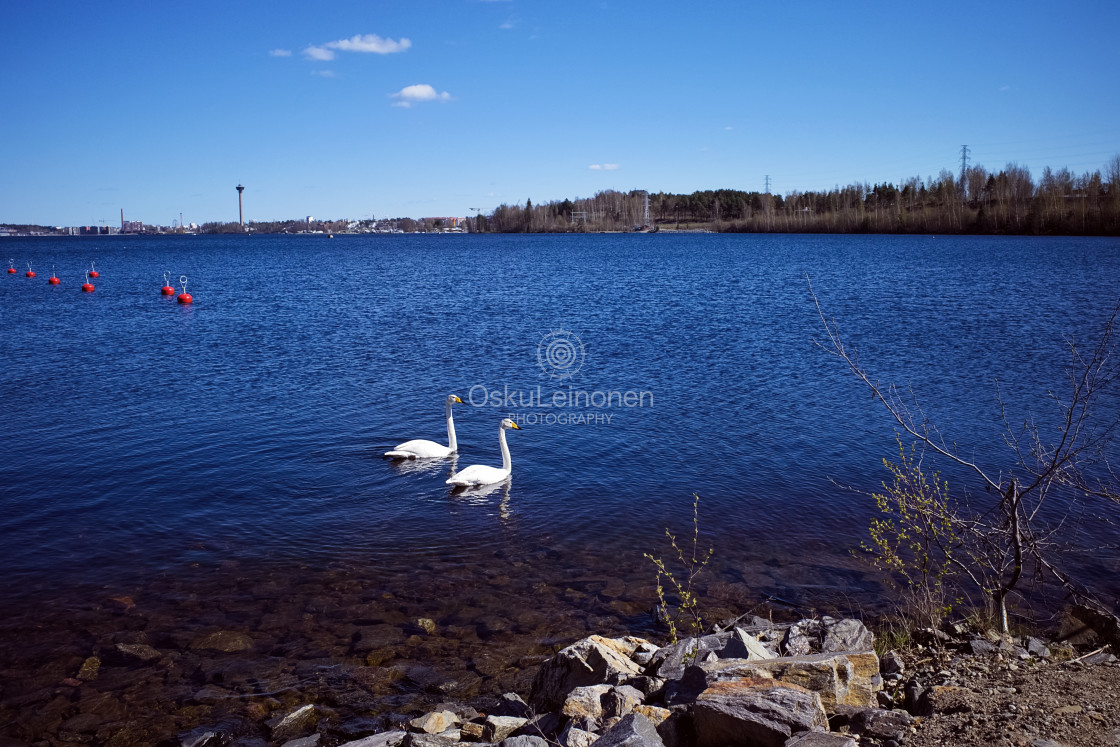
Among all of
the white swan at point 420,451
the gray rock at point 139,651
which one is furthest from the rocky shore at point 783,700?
the white swan at point 420,451

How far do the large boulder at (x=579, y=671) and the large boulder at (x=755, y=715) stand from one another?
133 centimetres

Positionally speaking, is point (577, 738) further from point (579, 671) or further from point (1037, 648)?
point (1037, 648)

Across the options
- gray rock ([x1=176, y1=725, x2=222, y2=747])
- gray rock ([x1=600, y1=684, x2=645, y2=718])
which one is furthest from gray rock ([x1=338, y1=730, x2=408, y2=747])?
gray rock ([x1=600, y1=684, x2=645, y2=718])

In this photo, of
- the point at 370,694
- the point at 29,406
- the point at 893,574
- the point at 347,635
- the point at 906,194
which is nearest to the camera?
the point at 370,694

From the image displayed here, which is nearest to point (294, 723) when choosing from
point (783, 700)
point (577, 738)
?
point (577, 738)

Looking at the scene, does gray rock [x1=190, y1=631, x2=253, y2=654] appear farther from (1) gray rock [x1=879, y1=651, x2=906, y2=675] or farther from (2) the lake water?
(1) gray rock [x1=879, y1=651, x2=906, y2=675]

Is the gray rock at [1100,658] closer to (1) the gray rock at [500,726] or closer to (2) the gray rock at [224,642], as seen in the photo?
(1) the gray rock at [500,726]

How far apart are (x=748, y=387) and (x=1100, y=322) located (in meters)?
18.5

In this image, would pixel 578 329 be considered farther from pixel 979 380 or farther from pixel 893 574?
pixel 893 574

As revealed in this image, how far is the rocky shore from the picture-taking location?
15.9 ft

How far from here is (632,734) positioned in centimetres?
465

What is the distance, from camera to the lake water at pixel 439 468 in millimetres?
8906

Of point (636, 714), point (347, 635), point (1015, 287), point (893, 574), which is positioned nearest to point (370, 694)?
point (347, 635)

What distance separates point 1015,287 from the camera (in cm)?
4344
